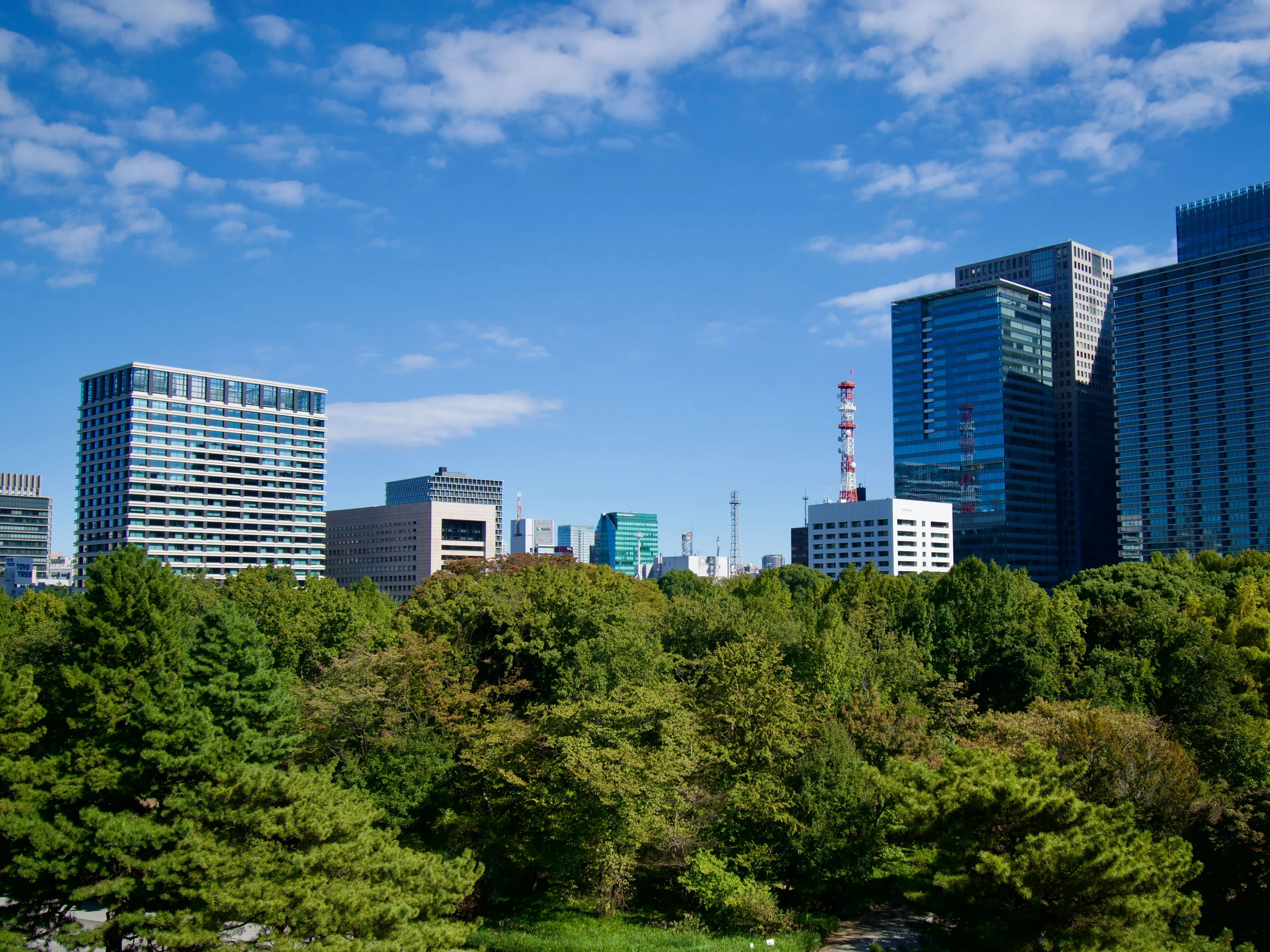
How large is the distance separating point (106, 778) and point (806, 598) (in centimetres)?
5516

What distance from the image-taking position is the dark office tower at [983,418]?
156750mm

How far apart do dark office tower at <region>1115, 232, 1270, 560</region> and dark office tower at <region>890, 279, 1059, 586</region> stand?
555 inches

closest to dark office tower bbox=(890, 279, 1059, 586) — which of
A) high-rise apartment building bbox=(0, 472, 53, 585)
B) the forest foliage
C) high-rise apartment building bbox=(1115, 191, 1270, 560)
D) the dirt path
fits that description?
high-rise apartment building bbox=(1115, 191, 1270, 560)

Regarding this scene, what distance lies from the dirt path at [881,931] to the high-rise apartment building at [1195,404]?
128857 millimetres

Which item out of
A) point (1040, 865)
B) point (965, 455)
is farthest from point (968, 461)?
point (1040, 865)

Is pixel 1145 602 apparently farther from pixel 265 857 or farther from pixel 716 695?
pixel 265 857

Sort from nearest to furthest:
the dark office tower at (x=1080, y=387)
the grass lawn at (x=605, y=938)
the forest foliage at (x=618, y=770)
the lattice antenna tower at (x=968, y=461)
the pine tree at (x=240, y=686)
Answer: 1. the forest foliage at (x=618, y=770)
2. the grass lawn at (x=605, y=938)
3. the pine tree at (x=240, y=686)
4. the lattice antenna tower at (x=968, y=461)
5. the dark office tower at (x=1080, y=387)

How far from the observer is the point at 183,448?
143 metres

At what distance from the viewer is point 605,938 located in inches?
1170

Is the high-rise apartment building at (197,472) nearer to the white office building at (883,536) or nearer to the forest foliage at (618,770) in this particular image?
the white office building at (883,536)

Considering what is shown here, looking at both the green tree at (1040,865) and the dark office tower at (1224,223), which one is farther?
the dark office tower at (1224,223)

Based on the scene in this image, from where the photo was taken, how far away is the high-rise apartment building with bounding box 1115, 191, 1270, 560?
136750mm

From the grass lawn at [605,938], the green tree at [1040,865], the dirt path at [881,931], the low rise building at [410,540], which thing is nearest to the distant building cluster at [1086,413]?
the low rise building at [410,540]

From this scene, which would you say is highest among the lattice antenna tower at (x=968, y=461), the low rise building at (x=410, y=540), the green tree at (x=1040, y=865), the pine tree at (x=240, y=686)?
the lattice antenna tower at (x=968, y=461)
